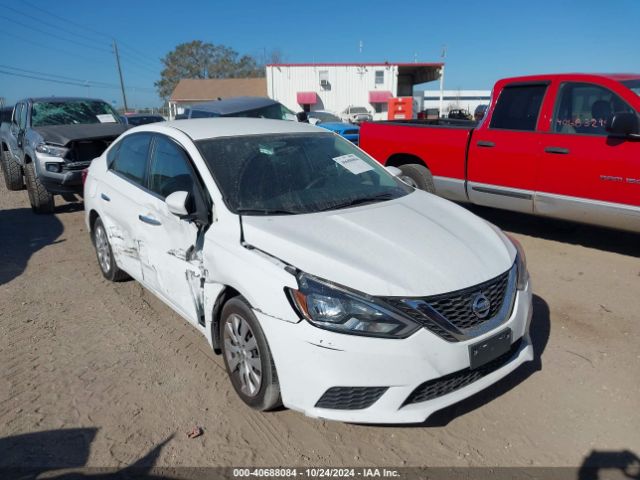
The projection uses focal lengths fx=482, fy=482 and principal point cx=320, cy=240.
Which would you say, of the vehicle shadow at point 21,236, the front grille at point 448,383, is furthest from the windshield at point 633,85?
the vehicle shadow at point 21,236

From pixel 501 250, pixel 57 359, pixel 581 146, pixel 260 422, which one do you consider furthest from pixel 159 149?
pixel 581 146

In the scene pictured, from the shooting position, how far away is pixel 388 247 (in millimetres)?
2652

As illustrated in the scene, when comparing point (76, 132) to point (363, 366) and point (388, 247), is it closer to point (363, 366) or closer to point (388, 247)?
point (388, 247)

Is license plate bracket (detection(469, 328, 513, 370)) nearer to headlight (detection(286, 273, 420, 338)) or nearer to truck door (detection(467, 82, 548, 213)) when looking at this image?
headlight (detection(286, 273, 420, 338))

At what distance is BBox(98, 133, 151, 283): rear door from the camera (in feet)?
12.7

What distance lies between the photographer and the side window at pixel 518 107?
547 cm

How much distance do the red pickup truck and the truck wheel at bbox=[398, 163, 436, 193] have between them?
0.01 meters

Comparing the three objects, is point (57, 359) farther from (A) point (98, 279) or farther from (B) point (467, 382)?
(B) point (467, 382)

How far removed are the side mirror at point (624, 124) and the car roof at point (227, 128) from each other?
2.74 metres

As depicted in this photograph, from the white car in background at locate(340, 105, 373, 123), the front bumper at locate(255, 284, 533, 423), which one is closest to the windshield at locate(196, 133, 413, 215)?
the front bumper at locate(255, 284, 533, 423)

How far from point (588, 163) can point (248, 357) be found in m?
4.06

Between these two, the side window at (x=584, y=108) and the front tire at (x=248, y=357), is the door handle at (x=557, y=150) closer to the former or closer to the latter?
the side window at (x=584, y=108)

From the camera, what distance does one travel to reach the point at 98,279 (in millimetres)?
4996

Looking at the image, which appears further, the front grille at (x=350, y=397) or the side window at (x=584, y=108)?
the side window at (x=584, y=108)
